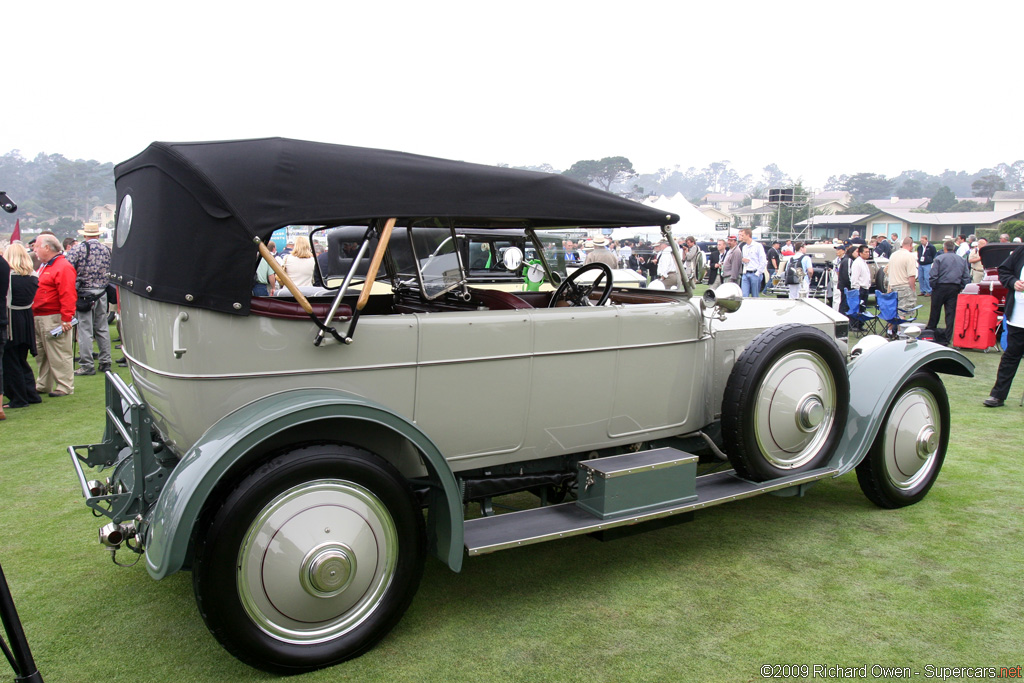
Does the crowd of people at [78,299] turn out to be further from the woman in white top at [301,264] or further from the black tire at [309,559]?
the black tire at [309,559]

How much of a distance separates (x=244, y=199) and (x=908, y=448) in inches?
169

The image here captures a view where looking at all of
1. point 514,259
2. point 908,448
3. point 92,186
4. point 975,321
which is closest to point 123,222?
point 514,259

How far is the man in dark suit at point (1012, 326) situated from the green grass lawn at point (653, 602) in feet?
10.1

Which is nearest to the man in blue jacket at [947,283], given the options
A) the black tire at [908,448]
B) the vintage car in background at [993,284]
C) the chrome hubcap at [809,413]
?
the vintage car in background at [993,284]

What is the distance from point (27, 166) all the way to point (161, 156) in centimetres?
7401

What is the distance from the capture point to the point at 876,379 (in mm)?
4391

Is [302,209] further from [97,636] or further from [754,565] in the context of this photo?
[754,565]

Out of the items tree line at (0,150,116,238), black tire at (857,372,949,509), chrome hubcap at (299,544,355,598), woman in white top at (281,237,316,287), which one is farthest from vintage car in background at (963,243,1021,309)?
tree line at (0,150,116,238)

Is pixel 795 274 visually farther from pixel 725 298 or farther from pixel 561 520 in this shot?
pixel 561 520

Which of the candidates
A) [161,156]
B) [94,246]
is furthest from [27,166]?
[161,156]

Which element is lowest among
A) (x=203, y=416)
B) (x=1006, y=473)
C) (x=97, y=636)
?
(x=97, y=636)

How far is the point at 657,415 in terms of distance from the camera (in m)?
3.94

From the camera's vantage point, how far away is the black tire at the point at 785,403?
12.5ft

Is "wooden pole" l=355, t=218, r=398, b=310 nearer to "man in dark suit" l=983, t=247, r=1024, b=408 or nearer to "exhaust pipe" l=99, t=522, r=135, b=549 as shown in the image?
"exhaust pipe" l=99, t=522, r=135, b=549
